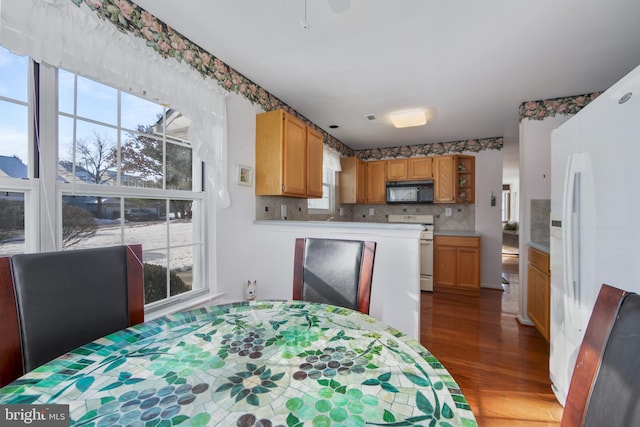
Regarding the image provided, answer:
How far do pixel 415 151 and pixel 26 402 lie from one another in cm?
497

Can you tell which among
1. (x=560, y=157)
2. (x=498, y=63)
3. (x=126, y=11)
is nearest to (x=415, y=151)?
(x=498, y=63)

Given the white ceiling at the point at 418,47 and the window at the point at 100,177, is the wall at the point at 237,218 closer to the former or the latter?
the window at the point at 100,177

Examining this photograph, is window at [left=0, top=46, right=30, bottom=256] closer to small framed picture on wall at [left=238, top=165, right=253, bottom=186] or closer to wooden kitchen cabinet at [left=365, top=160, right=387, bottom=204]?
small framed picture on wall at [left=238, top=165, right=253, bottom=186]

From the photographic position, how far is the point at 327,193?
14.5 ft

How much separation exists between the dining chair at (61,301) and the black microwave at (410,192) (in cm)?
406

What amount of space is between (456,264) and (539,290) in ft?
5.14

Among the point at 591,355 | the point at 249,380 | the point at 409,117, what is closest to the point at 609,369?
the point at 591,355

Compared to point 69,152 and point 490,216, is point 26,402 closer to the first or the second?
point 69,152

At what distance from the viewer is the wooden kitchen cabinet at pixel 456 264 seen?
12.8ft

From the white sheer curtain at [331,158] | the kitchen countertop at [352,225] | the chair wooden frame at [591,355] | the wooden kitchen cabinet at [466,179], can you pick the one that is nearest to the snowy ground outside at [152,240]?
the kitchen countertop at [352,225]

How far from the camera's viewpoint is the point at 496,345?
93.4 inches

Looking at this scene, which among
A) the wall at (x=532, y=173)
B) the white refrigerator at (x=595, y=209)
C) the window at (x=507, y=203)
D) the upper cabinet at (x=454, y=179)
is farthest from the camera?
the window at (x=507, y=203)

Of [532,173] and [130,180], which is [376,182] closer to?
[532,173]

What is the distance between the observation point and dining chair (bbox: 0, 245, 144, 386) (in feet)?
2.66
